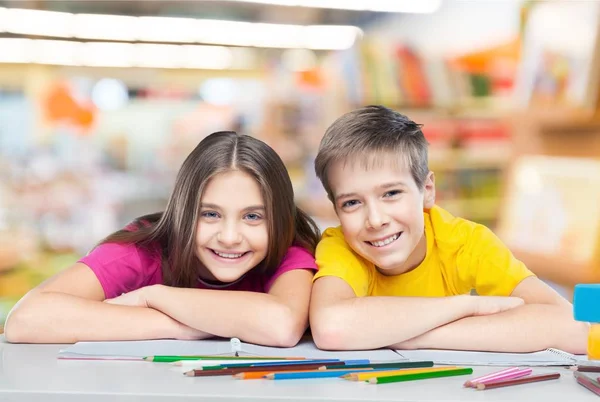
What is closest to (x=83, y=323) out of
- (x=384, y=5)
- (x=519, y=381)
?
(x=519, y=381)

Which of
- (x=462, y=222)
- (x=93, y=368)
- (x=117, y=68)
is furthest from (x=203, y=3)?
(x=93, y=368)

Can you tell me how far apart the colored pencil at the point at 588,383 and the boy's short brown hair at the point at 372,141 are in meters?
0.48

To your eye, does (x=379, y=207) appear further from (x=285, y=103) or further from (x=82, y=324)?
(x=285, y=103)

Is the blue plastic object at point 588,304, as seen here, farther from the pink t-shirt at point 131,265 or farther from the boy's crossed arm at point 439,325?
the pink t-shirt at point 131,265

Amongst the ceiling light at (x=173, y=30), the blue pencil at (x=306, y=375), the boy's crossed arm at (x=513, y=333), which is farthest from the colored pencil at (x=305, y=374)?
the ceiling light at (x=173, y=30)

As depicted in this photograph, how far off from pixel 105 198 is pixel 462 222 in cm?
327

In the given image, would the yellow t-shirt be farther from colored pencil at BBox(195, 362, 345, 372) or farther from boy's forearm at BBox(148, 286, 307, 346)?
colored pencil at BBox(195, 362, 345, 372)

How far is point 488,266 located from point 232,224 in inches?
17.0

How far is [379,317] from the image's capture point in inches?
39.8

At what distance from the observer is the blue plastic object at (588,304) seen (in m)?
0.79

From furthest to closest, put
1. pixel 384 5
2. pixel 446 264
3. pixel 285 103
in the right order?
pixel 384 5, pixel 285 103, pixel 446 264

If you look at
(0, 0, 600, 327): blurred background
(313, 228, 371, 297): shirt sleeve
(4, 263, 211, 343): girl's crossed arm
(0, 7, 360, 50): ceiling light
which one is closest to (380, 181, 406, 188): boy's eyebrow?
(313, 228, 371, 297): shirt sleeve

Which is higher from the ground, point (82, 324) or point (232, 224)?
point (232, 224)

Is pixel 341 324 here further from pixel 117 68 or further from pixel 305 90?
pixel 117 68
